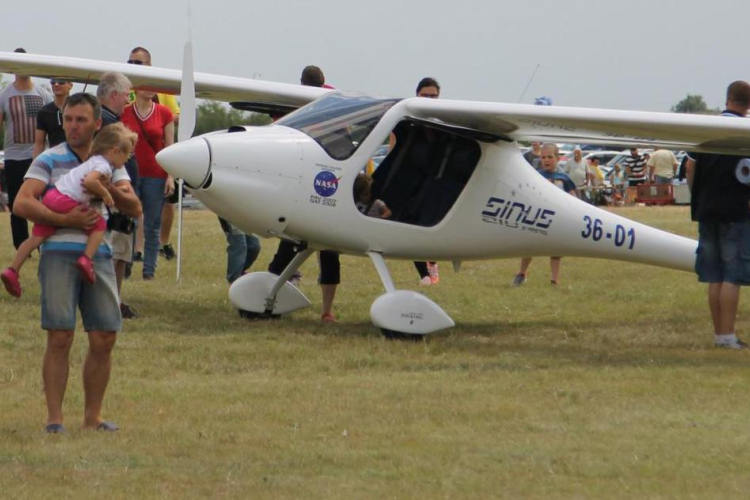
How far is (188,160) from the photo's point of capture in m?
10.2

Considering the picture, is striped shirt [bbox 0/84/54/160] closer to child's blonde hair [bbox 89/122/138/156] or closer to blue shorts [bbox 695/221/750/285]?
blue shorts [bbox 695/221/750/285]

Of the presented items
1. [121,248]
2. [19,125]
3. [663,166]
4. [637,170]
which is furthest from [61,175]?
[637,170]

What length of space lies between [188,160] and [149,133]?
3583 millimetres

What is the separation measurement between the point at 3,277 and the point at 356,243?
4442 millimetres

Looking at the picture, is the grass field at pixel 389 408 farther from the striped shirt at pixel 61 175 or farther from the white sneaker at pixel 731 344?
the striped shirt at pixel 61 175

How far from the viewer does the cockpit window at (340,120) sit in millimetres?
10883

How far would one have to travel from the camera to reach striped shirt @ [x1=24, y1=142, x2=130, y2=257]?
6980 mm

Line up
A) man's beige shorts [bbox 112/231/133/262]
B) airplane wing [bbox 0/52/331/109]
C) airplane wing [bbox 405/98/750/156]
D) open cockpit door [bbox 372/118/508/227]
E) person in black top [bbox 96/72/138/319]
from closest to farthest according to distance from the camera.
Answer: person in black top [bbox 96/72/138/319] → airplane wing [bbox 405/98/750/156] → man's beige shorts [bbox 112/231/133/262] → open cockpit door [bbox 372/118/508/227] → airplane wing [bbox 0/52/331/109]

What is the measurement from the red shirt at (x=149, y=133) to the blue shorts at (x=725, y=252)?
5559 mm

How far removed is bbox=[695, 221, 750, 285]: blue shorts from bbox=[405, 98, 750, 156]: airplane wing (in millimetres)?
584

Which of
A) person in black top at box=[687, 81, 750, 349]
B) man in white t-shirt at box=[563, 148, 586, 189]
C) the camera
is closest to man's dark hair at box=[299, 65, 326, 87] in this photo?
person in black top at box=[687, 81, 750, 349]

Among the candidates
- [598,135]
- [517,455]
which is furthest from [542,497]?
[598,135]

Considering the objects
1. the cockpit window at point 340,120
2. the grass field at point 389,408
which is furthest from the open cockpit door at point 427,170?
the grass field at point 389,408

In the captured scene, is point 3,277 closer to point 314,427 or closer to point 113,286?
point 113,286
